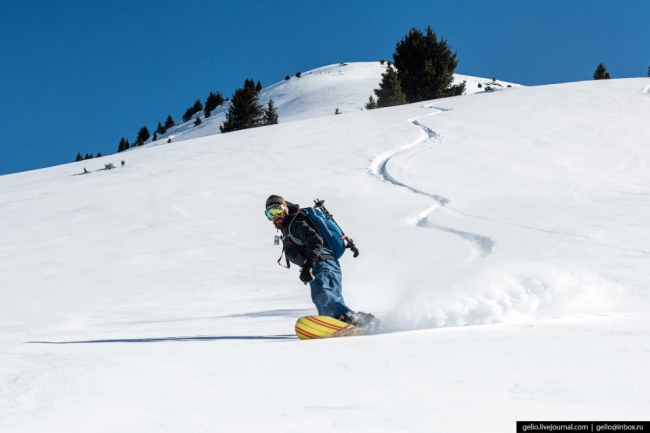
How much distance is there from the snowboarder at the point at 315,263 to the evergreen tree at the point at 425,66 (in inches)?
1906

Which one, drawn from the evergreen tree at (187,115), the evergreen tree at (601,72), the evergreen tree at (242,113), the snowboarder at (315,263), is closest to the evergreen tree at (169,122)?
the evergreen tree at (187,115)

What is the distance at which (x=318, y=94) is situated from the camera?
63.7 m

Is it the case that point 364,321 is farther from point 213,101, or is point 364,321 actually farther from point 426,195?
point 213,101

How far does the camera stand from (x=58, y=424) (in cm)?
226

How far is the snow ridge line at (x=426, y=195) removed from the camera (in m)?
10.1

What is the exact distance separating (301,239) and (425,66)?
49.2m

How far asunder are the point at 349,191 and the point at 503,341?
39.5ft

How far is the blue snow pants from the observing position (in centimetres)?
542

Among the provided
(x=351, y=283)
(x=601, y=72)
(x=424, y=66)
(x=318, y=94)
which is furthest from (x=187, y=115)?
(x=351, y=283)

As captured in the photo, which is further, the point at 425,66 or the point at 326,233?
the point at 425,66

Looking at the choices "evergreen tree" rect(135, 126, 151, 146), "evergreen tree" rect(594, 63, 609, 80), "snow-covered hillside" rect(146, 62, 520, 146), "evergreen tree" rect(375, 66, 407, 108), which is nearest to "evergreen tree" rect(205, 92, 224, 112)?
"snow-covered hillside" rect(146, 62, 520, 146)

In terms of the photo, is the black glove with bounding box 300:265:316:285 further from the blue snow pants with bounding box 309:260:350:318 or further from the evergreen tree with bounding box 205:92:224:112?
the evergreen tree with bounding box 205:92:224:112

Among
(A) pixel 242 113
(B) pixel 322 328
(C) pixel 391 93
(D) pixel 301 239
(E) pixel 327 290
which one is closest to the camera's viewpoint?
(B) pixel 322 328

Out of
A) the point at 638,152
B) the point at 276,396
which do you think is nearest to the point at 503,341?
the point at 276,396
